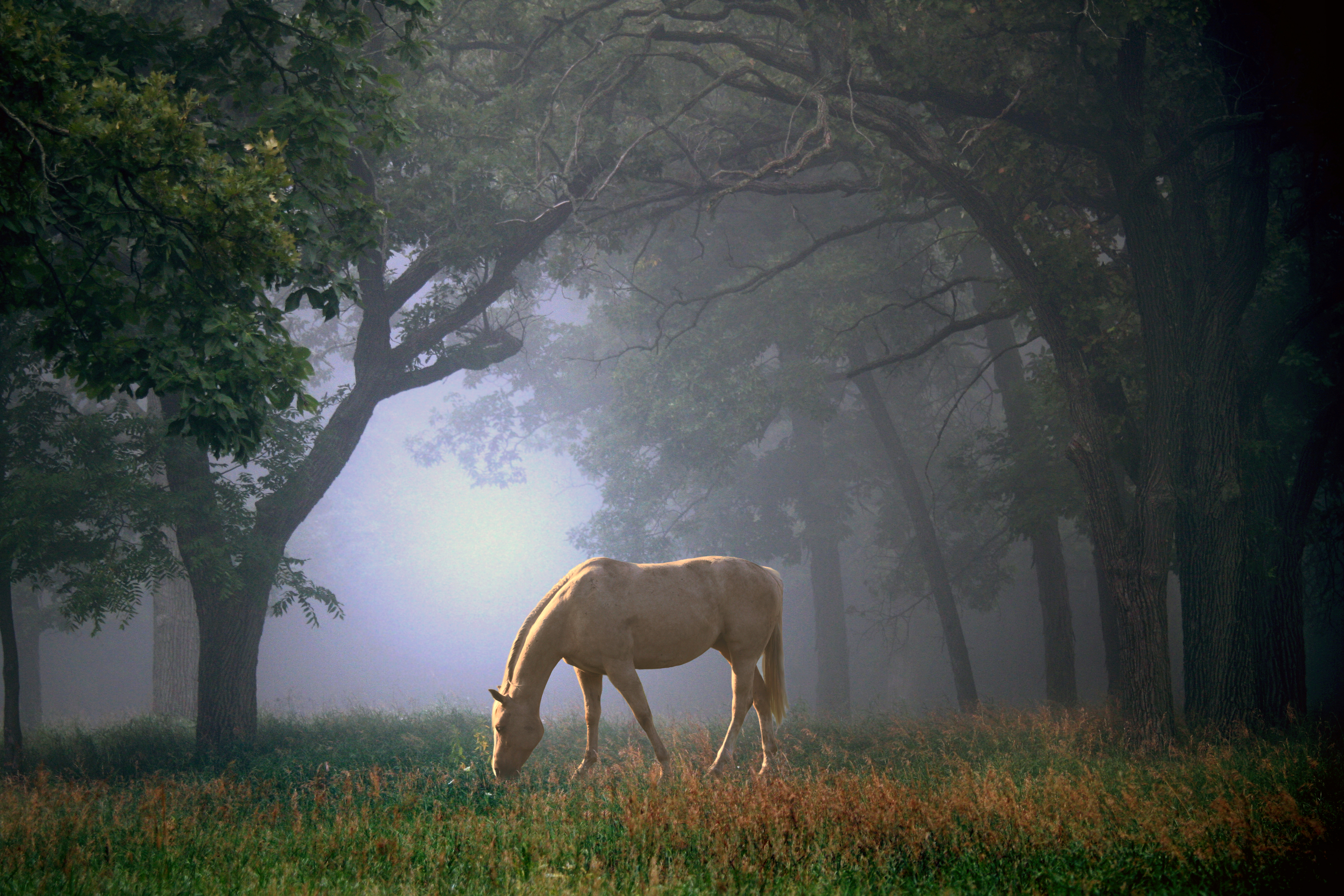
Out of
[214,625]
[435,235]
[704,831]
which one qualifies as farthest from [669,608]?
[435,235]

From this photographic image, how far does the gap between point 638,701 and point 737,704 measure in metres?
1.33

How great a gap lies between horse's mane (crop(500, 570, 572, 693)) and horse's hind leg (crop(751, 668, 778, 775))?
2.47 meters

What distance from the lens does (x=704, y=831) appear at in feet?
16.0

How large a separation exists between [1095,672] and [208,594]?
106 feet

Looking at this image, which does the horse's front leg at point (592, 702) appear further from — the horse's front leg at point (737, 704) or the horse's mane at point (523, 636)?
the horse's front leg at point (737, 704)

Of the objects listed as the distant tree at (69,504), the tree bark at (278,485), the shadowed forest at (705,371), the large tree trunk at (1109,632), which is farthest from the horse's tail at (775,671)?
the distant tree at (69,504)

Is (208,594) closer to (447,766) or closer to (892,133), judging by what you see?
(447,766)

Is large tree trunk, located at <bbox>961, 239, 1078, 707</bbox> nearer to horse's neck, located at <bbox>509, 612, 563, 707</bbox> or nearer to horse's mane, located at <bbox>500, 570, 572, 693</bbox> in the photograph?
horse's mane, located at <bbox>500, 570, 572, 693</bbox>

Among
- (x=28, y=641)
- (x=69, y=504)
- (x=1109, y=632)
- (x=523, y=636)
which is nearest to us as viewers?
(x=523, y=636)

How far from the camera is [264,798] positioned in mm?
7297

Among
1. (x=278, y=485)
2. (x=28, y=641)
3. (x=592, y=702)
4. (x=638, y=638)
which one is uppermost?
(x=278, y=485)

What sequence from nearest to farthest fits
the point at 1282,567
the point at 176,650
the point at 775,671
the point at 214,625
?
the point at 775,671 < the point at 1282,567 < the point at 214,625 < the point at 176,650

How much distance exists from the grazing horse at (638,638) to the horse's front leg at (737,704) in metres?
0.01

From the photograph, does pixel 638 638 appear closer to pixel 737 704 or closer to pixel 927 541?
pixel 737 704
